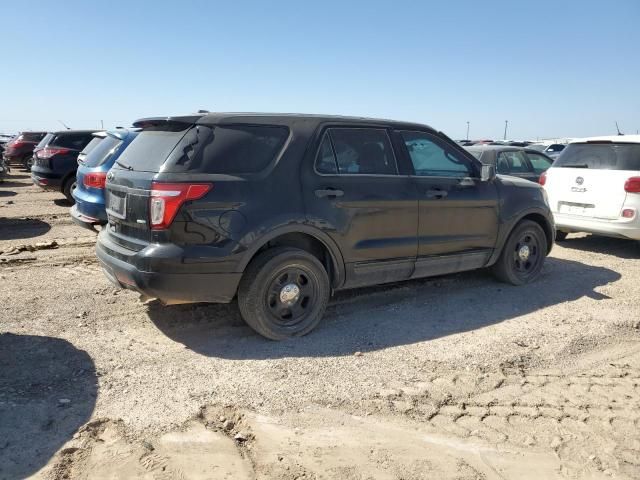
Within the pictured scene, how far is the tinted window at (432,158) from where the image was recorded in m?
5.26

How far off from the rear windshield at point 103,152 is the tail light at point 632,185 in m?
7.04

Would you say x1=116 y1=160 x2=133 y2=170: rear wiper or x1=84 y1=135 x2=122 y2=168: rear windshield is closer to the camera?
x1=116 y1=160 x2=133 y2=170: rear wiper

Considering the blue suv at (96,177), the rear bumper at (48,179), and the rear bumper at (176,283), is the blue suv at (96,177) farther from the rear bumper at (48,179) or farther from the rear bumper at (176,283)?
the rear bumper at (48,179)

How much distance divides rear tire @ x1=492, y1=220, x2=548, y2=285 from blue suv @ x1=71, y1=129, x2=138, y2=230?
4786mm

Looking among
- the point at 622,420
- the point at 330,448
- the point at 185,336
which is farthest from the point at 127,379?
the point at 622,420

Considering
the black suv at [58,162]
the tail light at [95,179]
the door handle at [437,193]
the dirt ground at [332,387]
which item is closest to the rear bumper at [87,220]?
the tail light at [95,179]

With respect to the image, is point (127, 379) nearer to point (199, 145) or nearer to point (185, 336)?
point (185, 336)

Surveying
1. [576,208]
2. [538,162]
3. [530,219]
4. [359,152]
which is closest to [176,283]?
[359,152]

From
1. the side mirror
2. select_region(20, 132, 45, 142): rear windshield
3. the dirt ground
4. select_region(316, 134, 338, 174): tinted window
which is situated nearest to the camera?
the dirt ground

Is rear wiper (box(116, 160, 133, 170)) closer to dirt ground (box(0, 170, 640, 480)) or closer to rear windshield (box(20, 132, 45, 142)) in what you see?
dirt ground (box(0, 170, 640, 480))

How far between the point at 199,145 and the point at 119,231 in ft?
3.39

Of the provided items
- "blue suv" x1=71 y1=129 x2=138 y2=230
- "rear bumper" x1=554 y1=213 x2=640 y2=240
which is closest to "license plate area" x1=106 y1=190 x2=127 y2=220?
"blue suv" x1=71 y1=129 x2=138 y2=230

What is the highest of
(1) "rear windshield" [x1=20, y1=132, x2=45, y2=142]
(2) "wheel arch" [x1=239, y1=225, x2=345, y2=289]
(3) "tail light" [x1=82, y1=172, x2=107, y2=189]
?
(1) "rear windshield" [x1=20, y1=132, x2=45, y2=142]

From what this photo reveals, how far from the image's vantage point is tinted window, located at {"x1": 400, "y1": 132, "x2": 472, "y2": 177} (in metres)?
5.26
